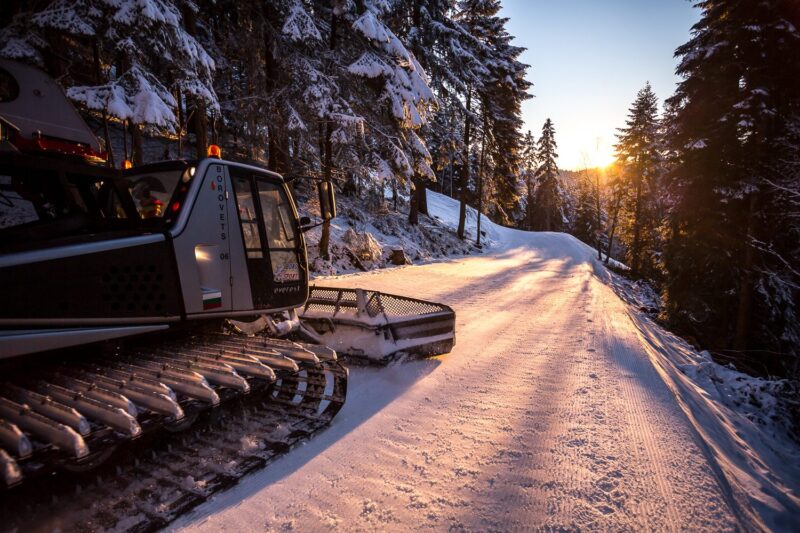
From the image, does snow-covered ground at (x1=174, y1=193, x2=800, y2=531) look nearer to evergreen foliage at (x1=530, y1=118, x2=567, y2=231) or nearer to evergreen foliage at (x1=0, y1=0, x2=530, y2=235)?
evergreen foliage at (x1=0, y1=0, x2=530, y2=235)

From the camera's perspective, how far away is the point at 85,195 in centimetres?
330

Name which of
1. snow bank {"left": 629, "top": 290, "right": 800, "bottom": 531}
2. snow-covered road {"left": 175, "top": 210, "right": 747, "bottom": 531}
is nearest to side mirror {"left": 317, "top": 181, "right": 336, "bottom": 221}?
snow-covered road {"left": 175, "top": 210, "right": 747, "bottom": 531}

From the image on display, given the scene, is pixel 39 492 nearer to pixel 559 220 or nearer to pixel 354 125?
pixel 354 125

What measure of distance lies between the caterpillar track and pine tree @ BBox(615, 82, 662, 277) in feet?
110

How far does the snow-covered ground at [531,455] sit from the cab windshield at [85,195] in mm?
2245

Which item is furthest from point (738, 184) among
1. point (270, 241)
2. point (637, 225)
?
point (637, 225)

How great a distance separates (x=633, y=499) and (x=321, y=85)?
12.4 metres

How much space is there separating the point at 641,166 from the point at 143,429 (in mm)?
37438

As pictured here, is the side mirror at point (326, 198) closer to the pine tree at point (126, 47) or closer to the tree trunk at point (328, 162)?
the pine tree at point (126, 47)

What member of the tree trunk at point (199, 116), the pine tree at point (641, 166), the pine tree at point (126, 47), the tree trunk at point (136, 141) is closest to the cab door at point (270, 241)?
the pine tree at point (126, 47)

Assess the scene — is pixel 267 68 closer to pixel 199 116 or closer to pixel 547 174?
pixel 199 116

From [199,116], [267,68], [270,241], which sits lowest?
[270,241]

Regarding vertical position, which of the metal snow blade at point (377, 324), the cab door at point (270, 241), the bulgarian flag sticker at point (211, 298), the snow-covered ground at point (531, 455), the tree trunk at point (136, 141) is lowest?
the snow-covered ground at point (531, 455)

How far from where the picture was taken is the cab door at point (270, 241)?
152 inches
